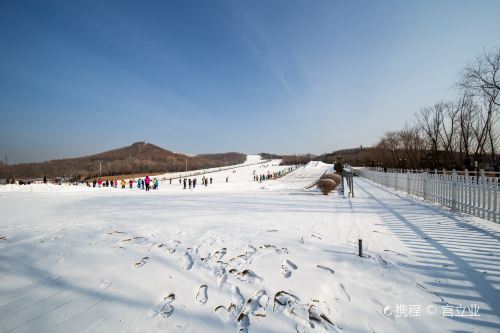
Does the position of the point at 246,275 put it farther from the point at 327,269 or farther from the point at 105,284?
the point at 105,284

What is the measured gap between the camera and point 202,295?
333 centimetres

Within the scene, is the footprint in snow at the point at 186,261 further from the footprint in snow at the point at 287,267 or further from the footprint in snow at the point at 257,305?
the footprint in snow at the point at 287,267

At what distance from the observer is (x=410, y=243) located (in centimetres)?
534

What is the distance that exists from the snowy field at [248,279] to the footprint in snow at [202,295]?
14 mm

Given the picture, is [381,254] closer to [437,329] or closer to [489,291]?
[489,291]

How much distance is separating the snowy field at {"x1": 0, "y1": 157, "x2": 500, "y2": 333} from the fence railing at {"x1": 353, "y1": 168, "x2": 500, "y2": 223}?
112 centimetres

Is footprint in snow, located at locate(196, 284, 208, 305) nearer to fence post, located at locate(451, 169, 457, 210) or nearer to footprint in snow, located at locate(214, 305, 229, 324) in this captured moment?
footprint in snow, located at locate(214, 305, 229, 324)

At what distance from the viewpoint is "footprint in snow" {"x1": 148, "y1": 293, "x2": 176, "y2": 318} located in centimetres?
Answer: 294

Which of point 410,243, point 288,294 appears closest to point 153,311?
point 288,294

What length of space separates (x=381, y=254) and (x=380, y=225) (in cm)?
260

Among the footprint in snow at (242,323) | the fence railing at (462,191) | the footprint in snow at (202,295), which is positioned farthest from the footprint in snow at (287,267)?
the fence railing at (462,191)

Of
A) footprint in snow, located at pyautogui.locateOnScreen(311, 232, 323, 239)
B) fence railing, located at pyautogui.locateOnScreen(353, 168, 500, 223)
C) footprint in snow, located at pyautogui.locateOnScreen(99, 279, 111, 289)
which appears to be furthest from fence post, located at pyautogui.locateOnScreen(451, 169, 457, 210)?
footprint in snow, located at pyautogui.locateOnScreen(99, 279, 111, 289)

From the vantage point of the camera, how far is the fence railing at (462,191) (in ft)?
23.6

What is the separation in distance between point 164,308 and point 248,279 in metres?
1.25
